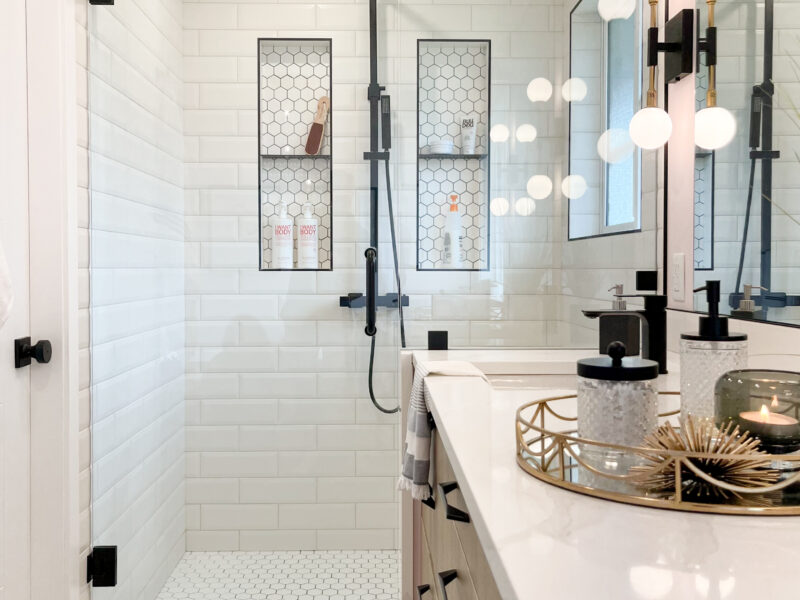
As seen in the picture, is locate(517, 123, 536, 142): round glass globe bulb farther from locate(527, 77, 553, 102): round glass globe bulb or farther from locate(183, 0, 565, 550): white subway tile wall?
locate(183, 0, 565, 550): white subway tile wall

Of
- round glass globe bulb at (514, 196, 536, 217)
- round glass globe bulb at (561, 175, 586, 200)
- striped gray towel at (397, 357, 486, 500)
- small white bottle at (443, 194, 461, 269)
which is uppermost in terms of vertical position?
round glass globe bulb at (561, 175, 586, 200)

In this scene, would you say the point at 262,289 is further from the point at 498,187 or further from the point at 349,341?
the point at 498,187

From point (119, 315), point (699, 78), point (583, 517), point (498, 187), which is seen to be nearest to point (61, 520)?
point (119, 315)

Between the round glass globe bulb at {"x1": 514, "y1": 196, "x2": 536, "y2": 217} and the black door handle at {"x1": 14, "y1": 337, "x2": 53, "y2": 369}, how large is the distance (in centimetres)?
125

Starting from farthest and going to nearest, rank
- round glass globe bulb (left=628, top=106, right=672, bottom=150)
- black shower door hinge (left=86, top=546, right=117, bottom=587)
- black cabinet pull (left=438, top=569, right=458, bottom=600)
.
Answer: black shower door hinge (left=86, top=546, right=117, bottom=587)
round glass globe bulb (left=628, top=106, right=672, bottom=150)
black cabinet pull (left=438, top=569, right=458, bottom=600)

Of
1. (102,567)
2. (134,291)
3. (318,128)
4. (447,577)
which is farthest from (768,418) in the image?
(318,128)

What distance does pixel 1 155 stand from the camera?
1.55m

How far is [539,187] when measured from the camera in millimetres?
1849

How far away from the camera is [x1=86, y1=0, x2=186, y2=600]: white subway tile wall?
1.93 metres

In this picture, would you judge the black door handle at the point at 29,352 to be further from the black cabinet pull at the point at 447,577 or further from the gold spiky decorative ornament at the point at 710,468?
the gold spiky decorative ornament at the point at 710,468

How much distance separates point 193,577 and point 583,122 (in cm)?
205

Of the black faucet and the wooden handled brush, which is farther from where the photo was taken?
the wooden handled brush

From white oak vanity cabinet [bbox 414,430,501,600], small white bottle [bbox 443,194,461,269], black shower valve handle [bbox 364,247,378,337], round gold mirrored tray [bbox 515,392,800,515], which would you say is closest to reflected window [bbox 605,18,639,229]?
small white bottle [bbox 443,194,461,269]

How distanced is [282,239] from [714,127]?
1631mm
